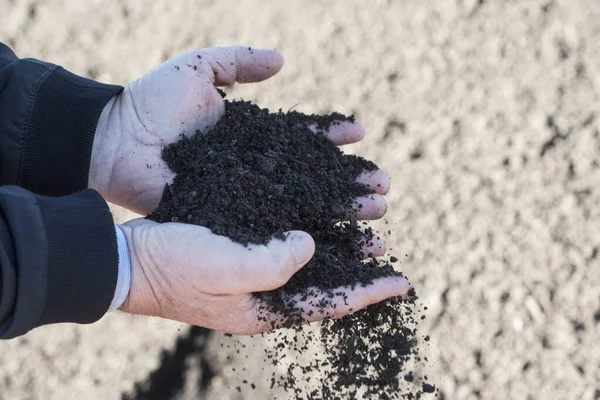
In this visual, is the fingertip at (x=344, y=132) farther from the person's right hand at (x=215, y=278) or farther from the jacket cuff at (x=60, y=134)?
the jacket cuff at (x=60, y=134)

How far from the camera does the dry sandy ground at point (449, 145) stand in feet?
6.50

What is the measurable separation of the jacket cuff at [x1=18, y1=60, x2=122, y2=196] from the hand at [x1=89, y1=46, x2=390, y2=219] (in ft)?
0.28

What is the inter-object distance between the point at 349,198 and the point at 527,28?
1.07 m

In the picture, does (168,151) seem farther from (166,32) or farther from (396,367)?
(166,32)

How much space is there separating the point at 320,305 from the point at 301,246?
161 millimetres

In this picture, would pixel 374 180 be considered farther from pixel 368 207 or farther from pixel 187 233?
pixel 187 233

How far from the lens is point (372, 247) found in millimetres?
1520

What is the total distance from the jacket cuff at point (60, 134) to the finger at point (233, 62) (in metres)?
0.26

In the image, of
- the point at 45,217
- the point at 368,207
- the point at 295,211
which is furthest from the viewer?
the point at 368,207

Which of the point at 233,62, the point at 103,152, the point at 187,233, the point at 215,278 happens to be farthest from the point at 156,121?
the point at 215,278

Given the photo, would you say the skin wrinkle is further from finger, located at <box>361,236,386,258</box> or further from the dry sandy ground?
the dry sandy ground

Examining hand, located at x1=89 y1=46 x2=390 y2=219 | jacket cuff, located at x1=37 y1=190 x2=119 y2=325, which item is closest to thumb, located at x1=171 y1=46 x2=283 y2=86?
hand, located at x1=89 y1=46 x2=390 y2=219

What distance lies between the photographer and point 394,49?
2.24 meters

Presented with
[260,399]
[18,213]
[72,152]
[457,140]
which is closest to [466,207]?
[457,140]
